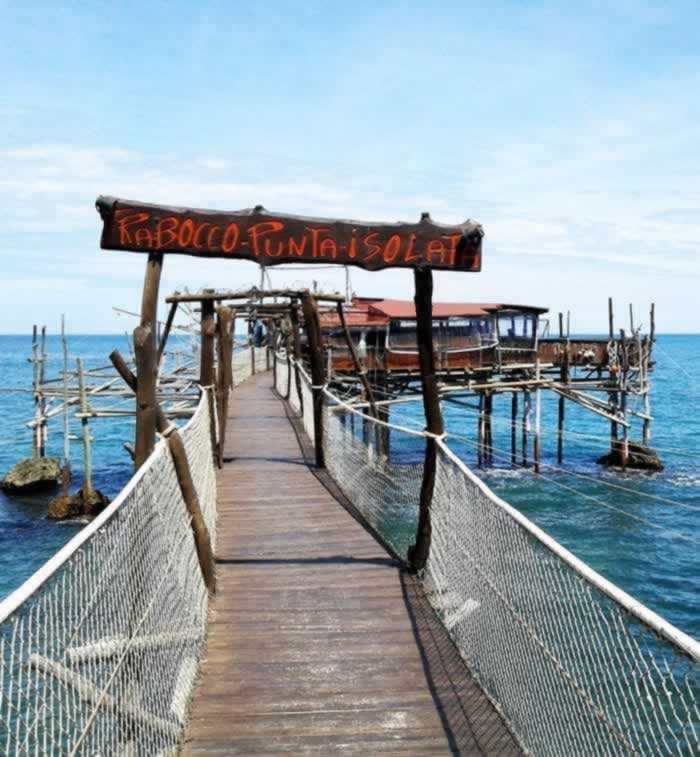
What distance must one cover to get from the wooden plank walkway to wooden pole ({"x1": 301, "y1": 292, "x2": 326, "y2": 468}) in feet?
13.4

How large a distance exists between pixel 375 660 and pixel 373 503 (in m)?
5.18

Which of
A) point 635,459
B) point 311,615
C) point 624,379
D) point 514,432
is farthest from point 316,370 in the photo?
point 624,379

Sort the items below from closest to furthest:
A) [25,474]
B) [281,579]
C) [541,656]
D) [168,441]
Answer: [541,656] < [168,441] < [281,579] < [25,474]

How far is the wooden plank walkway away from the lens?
4.62 meters

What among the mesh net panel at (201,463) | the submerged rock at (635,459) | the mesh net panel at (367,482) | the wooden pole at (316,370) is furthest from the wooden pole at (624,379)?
the mesh net panel at (201,463)

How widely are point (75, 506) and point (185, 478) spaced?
1941 cm

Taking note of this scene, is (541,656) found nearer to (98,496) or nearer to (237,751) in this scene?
(237,751)

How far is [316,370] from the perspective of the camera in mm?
14125

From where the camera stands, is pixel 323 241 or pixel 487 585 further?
pixel 323 241

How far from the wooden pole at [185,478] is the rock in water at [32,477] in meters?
24.1

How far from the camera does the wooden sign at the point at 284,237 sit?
657 centimetres

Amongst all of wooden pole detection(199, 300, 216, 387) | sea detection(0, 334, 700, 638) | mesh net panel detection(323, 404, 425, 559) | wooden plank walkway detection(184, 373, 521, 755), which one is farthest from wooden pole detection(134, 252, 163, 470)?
wooden pole detection(199, 300, 216, 387)

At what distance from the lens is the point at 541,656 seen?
440 centimetres

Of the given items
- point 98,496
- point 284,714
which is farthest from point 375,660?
point 98,496
